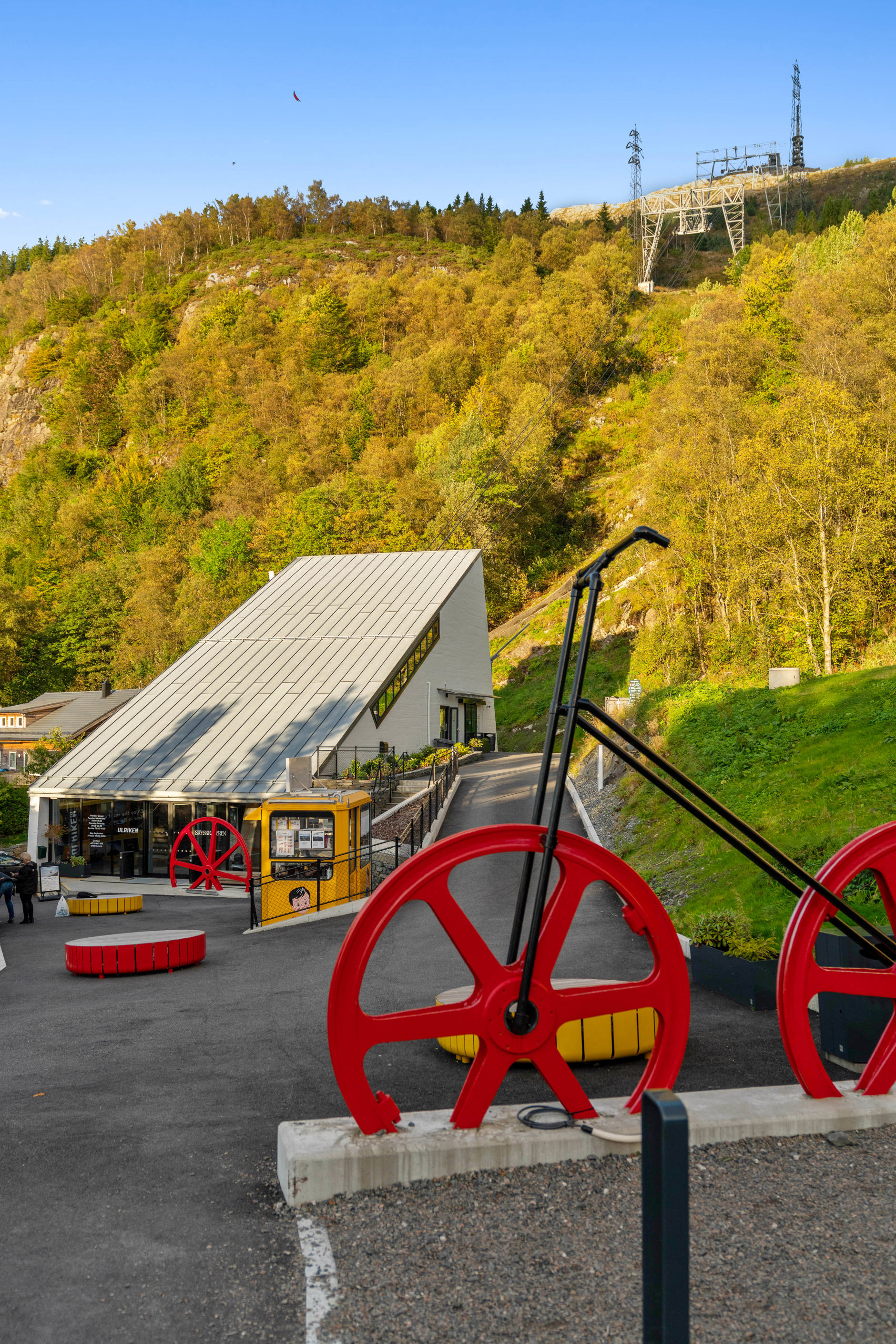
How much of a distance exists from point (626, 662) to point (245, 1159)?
3887cm

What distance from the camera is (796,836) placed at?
1217 cm

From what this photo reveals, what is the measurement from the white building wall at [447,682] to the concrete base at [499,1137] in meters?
19.6

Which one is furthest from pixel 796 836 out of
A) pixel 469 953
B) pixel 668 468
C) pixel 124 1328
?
pixel 668 468

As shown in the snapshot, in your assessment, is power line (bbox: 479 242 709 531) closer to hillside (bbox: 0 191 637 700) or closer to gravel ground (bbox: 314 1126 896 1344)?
hillside (bbox: 0 191 637 700)

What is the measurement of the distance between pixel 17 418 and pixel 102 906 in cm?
11321

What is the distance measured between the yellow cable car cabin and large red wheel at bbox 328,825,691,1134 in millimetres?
11220

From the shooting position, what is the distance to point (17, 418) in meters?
114

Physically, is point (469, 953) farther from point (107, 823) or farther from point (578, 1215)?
point (107, 823)

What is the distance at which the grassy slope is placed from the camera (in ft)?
38.0

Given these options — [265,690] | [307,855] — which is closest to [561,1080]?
[307,855]

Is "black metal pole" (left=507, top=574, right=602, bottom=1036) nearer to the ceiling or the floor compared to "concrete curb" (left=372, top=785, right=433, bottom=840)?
nearer to the ceiling

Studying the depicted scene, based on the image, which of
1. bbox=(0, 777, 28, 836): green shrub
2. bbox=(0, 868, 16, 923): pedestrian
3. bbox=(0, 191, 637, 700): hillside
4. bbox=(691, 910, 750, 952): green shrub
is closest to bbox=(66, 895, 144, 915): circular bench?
bbox=(0, 868, 16, 923): pedestrian

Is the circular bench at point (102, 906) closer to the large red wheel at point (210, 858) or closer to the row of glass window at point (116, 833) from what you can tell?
the large red wheel at point (210, 858)

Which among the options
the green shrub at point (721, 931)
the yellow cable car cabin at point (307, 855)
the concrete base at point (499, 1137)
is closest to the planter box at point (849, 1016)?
the concrete base at point (499, 1137)
